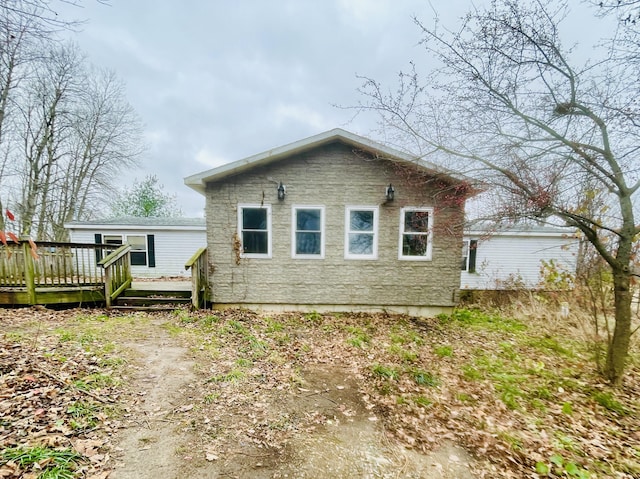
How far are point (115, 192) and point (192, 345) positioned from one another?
17.9 m

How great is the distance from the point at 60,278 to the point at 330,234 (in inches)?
276

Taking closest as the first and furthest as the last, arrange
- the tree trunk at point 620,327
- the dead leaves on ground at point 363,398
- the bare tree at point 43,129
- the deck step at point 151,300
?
the dead leaves on ground at point 363,398 < the tree trunk at point 620,327 < the deck step at point 151,300 < the bare tree at point 43,129

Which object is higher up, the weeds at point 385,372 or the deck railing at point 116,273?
the deck railing at point 116,273

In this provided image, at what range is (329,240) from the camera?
7.66 metres

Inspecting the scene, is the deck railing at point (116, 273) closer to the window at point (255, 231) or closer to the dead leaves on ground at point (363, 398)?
the dead leaves on ground at point (363, 398)

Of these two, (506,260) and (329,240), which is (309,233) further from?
(506,260)

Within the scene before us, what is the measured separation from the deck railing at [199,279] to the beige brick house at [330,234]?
274mm

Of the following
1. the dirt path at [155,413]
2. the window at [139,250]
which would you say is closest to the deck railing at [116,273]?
the dirt path at [155,413]

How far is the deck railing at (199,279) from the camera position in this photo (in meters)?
7.07

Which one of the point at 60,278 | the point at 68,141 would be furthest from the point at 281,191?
the point at 68,141

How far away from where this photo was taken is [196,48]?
13414 mm

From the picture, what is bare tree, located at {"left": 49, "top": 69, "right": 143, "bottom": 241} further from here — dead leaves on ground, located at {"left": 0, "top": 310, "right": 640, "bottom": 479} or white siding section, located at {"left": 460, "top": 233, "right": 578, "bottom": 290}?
white siding section, located at {"left": 460, "top": 233, "right": 578, "bottom": 290}

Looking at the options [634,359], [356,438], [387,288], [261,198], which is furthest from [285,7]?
[634,359]

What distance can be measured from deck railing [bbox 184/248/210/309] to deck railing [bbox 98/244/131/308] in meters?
1.87
